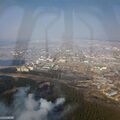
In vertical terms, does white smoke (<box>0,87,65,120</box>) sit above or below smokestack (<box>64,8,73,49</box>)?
below

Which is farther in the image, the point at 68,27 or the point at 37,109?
the point at 68,27

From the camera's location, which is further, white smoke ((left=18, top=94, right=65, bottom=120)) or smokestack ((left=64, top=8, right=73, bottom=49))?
smokestack ((left=64, top=8, right=73, bottom=49))

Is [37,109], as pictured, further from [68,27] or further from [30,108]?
[68,27]

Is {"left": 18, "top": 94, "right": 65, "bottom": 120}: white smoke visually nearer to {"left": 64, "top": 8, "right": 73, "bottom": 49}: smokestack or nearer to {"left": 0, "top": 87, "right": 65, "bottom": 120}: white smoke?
{"left": 0, "top": 87, "right": 65, "bottom": 120}: white smoke

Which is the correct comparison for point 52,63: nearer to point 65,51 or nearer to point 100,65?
point 65,51

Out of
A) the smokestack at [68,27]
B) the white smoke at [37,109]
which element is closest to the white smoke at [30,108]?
the white smoke at [37,109]

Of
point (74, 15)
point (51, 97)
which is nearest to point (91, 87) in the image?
point (51, 97)

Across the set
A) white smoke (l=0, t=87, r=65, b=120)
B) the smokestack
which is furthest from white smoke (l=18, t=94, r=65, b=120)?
the smokestack

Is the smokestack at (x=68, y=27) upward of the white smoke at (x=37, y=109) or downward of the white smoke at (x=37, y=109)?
upward

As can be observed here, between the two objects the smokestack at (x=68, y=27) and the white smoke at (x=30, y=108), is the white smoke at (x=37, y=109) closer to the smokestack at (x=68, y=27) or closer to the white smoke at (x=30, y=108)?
the white smoke at (x=30, y=108)

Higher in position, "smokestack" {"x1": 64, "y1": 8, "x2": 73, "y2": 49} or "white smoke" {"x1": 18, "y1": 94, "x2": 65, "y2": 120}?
"smokestack" {"x1": 64, "y1": 8, "x2": 73, "y2": 49}

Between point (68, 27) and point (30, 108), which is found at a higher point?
point (68, 27)

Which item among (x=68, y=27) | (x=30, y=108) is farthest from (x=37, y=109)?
(x=68, y=27)
